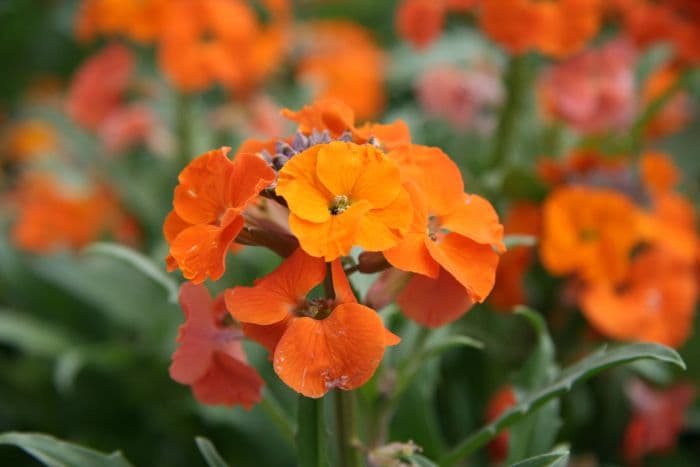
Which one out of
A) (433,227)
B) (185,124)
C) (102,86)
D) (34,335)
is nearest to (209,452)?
(433,227)

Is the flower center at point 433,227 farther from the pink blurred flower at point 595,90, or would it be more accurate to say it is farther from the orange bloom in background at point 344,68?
the orange bloom in background at point 344,68

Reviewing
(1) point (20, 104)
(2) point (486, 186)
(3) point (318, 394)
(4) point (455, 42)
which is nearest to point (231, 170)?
(3) point (318, 394)

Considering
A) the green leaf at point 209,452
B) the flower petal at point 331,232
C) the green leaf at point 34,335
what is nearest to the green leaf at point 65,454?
the green leaf at point 209,452

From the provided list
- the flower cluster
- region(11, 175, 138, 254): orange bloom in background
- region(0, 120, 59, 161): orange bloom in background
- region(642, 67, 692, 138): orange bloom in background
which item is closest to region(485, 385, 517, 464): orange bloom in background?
the flower cluster

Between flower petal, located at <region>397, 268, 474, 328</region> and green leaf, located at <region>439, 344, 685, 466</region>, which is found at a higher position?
flower petal, located at <region>397, 268, 474, 328</region>

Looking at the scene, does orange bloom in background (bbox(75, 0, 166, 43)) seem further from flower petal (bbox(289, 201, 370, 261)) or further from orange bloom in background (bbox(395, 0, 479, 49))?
flower petal (bbox(289, 201, 370, 261))

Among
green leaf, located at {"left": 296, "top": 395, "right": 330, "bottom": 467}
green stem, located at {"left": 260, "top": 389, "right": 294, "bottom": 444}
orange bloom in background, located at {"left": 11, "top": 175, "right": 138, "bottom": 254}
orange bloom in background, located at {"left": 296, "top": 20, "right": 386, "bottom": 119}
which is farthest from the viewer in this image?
orange bloom in background, located at {"left": 296, "top": 20, "right": 386, "bottom": 119}

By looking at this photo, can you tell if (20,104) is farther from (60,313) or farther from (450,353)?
(450,353)
